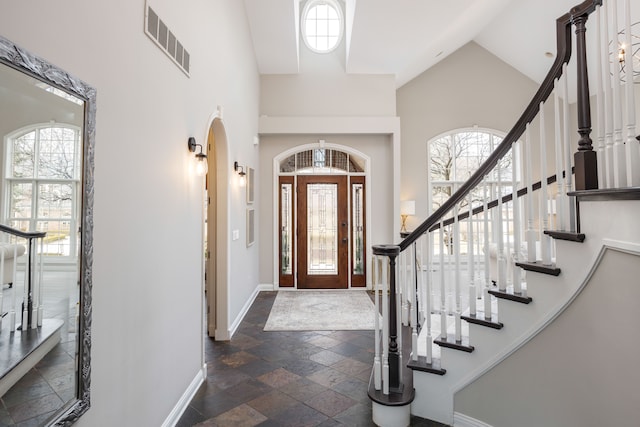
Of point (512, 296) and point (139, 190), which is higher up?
point (139, 190)

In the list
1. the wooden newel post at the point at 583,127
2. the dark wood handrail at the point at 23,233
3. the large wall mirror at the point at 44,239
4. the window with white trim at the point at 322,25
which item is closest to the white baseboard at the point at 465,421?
the wooden newel post at the point at 583,127

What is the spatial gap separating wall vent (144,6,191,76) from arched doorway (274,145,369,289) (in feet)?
12.1

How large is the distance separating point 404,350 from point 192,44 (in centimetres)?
293

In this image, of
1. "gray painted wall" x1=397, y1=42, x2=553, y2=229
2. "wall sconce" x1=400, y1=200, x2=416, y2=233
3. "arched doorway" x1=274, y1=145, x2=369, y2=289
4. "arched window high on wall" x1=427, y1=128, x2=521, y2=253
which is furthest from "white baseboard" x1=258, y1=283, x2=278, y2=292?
"arched window high on wall" x1=427, y1=128, x2=521, y2=253

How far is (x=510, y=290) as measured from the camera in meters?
2.16

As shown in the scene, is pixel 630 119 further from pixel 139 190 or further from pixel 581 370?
pixel 139 190

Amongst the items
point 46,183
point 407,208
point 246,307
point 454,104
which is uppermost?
point 454,104

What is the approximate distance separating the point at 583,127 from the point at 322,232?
182 inches

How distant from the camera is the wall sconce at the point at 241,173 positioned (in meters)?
4.14

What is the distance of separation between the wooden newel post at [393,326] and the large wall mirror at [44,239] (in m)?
1.71

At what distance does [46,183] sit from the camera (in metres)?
1.16

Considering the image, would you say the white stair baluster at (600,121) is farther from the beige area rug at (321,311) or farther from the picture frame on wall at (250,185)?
the picture frame on wall at (250,185)

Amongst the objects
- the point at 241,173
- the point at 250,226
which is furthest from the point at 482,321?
the point at 250,226

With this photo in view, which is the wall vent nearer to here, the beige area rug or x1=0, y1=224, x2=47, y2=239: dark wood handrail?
x1=0, y1=224, x2=47, y2=239: dark wood handrail
